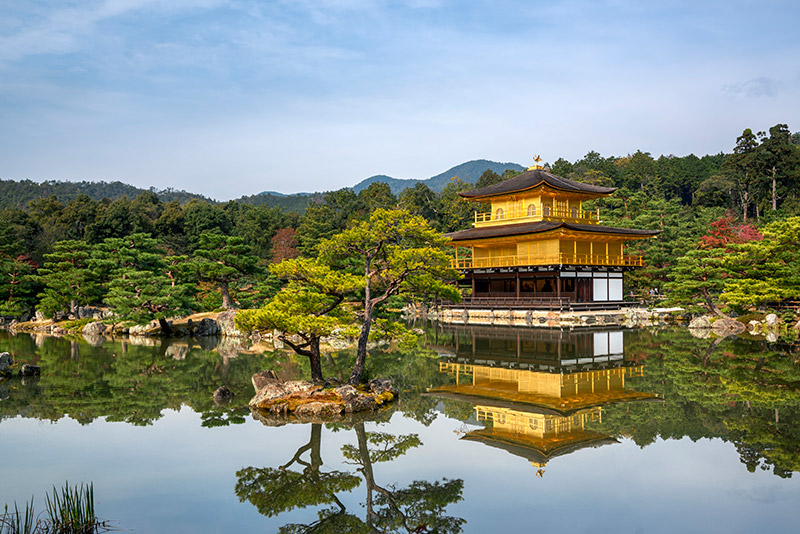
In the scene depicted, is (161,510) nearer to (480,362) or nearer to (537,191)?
(480,362)

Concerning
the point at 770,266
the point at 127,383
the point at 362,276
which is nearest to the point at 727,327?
the point at 770,266

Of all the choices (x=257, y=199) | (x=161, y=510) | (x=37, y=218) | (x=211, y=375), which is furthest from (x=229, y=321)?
(x=257, y=199)

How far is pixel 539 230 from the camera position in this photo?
105ft

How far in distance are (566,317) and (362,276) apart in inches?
778

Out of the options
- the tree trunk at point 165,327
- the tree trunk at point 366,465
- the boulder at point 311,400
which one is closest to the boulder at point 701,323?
the boulder at point 311,400

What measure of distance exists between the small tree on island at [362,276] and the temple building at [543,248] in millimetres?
20019

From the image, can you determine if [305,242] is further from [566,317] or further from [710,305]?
[710,305]

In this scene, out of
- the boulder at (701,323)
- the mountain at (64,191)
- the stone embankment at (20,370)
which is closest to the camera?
the stone embankment at (20,370)

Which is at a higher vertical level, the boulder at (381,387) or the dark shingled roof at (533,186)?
the dark shingled roof at (533,186)

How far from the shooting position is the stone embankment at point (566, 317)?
29.7 meters

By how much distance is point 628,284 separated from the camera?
38.1 metres

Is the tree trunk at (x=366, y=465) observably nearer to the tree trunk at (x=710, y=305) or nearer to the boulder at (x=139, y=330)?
the boulder at (x=139, y=330)

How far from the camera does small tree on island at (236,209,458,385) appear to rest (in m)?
11.8

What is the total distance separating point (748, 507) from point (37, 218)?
5447 cm
